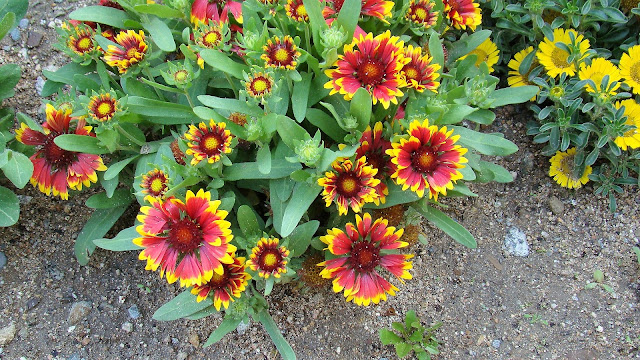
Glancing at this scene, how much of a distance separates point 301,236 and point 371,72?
0.59 meters

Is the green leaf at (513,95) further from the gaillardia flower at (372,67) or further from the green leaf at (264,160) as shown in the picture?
the green leaf at (264,160)

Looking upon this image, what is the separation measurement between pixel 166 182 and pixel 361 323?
945 mm

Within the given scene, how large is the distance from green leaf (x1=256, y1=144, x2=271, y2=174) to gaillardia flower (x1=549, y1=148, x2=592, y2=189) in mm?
1363

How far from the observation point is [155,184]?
1.74 metres

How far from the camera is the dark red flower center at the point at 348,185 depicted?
172 cm

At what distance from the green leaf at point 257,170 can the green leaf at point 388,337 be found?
0.70 metres

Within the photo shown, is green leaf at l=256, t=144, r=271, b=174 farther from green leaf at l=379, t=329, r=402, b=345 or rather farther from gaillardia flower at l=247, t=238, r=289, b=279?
green leaf at l=379, t=329, r=402, b=345

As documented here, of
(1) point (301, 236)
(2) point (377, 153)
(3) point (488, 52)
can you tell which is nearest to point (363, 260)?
→ (1) point (301, 236)

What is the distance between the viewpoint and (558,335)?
2.14m

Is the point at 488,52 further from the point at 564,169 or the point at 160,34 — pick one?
the point at 160,34

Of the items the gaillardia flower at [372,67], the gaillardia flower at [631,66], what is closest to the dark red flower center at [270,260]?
the gaillardia flower at [372,67]

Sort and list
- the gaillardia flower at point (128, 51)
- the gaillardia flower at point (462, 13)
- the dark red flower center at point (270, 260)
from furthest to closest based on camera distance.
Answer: the gaillardia flower at point (462, 13)
the gaillardia flower at point (128, 51)
the dark red flower center at point (270, 260)

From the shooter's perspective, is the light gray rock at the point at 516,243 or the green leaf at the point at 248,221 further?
the light gray rock at the point at 516,243

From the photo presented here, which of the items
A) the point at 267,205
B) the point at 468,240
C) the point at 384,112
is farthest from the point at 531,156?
the point at 267,205
